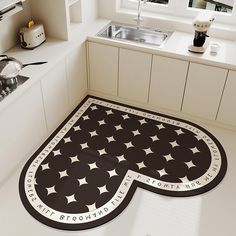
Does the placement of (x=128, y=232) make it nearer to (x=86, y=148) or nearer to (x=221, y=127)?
(x=86, y=148)

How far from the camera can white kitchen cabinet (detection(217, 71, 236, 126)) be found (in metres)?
2.57

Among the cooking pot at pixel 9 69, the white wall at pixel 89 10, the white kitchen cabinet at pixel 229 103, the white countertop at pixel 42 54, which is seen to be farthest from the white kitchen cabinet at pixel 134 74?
the cooking pot at pixel 9 69

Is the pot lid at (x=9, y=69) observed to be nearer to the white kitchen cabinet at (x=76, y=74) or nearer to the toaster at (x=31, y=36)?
the toaster at (x=31, y=36)

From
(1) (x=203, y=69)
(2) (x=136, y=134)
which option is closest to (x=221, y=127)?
(1) (x=203, y=69)

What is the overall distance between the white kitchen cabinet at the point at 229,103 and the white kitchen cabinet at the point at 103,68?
0.98 meters

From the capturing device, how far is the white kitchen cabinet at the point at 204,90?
2602 mm

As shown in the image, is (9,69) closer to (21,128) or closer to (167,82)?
(21,128)

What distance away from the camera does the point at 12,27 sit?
2.65 meters

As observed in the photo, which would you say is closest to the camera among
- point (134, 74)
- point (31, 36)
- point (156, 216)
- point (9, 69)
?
point (156, 216)

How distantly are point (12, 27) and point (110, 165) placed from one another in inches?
54.6

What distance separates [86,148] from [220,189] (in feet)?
3.53

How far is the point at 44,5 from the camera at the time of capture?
8.99ft

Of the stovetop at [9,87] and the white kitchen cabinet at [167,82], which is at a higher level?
the stovetop at [9,87]

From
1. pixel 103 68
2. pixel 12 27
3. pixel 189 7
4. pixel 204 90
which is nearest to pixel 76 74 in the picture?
pixel 103 68
